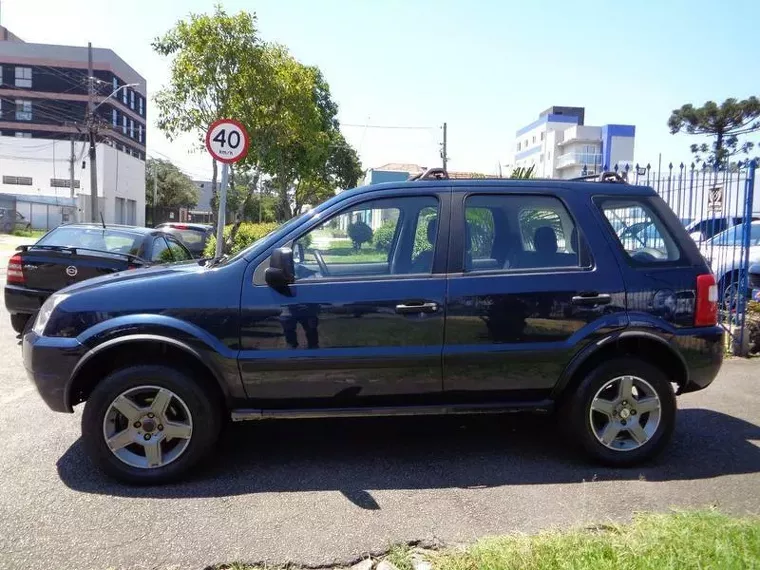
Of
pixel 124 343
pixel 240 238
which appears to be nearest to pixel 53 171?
pixel 240 238

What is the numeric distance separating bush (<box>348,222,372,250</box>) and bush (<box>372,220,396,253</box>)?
0.18ft

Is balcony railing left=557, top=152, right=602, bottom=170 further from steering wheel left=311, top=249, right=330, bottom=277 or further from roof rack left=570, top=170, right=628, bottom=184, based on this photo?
steering wheel left=311, top=249, right=330, bottom=277

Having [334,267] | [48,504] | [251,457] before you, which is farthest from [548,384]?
[48,504]

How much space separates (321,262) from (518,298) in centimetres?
130

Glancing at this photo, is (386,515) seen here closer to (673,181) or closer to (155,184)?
(673,181)

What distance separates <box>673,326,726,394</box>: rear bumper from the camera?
4.34m

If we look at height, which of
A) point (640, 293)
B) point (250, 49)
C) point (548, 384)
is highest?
point (250, 49)

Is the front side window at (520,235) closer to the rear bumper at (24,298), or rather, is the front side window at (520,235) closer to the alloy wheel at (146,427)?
the alloy wheel at (146,427)

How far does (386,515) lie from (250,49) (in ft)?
42.9

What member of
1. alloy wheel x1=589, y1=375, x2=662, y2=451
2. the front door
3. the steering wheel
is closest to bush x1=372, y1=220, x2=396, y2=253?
the front door

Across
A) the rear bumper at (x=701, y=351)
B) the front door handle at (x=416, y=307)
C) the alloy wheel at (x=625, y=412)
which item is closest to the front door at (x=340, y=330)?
the front door handle at (x=416, y=307)

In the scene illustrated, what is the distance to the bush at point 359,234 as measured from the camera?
172 inches

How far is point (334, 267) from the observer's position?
4289 millimetres

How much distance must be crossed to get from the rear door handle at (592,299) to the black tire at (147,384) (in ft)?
8.06
